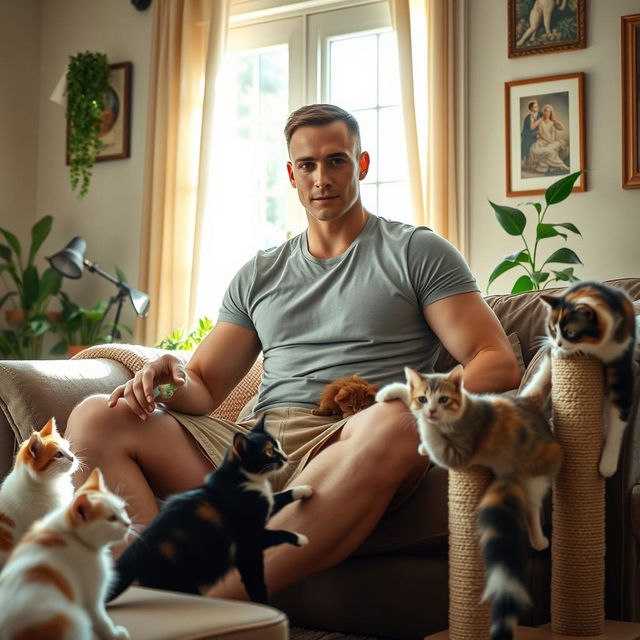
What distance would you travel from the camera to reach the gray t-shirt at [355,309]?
1823 millimetres

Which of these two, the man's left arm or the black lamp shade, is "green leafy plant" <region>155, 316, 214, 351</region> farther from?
the man's left arm

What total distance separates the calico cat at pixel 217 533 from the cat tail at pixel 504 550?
270mm

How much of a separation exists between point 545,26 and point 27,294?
277cm

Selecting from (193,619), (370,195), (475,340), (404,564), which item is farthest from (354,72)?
(193,619)

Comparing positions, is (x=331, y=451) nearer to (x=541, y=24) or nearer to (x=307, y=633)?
(x=307, y=633)

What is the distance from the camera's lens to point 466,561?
1.33 meters

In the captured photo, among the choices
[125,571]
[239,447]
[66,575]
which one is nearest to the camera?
[66,575]

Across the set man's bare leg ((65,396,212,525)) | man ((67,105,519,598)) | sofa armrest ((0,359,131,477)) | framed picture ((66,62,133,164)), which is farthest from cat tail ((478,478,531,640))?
framed picture ((66,62,133,164))

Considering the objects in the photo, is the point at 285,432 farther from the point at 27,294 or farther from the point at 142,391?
the point at 27,294

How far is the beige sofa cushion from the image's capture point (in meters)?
0.89

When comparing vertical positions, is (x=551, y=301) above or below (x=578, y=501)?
above

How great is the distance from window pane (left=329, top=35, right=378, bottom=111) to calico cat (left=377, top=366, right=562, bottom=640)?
9.33ft

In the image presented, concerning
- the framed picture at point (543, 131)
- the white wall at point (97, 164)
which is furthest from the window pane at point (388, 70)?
the white wall at point (97, 164)

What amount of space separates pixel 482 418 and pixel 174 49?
3.36 meters
